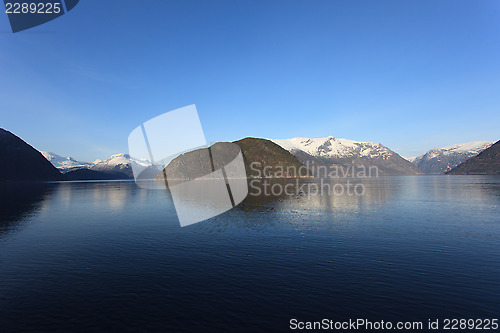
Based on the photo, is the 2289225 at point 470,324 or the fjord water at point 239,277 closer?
the 2289225 at point 470,324

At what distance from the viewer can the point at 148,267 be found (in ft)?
95.9

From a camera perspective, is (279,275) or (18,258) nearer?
(279,275)

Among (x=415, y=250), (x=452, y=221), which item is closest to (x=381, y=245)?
(x=415, y=250)

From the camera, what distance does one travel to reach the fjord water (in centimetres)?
1877

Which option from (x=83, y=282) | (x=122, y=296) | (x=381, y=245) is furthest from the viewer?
(x=381, y=245)

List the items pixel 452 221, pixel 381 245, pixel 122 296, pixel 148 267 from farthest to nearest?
pixel 452 221, pixel 381 245, pixel 148 267, pixel 122 296

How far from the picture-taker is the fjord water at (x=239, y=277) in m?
18.8

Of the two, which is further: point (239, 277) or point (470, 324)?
point (239, 277)

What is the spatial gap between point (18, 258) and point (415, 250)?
56365mm

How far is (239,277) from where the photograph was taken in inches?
1026

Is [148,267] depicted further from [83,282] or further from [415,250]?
[415,250]

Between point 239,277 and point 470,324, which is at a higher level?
point 239,277

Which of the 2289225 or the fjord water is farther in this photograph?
the fjord water

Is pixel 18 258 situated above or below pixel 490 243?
above
